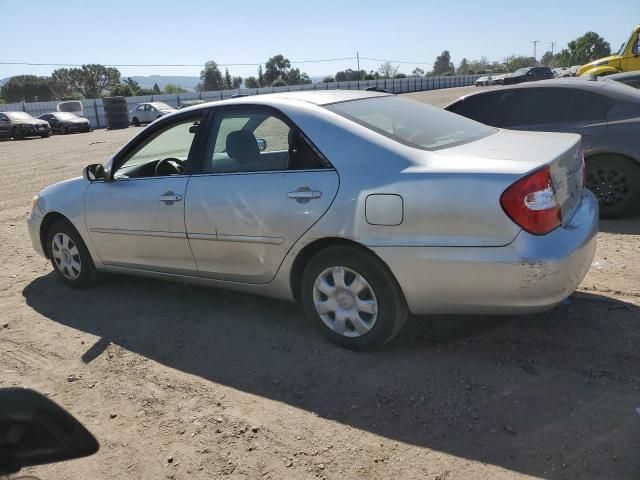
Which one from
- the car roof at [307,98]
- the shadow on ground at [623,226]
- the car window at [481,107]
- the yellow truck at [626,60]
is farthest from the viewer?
the yellow truck at [626,60]

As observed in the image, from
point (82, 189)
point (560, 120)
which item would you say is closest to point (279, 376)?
point (82, 189)

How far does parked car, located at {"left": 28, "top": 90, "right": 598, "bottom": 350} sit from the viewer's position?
293cm

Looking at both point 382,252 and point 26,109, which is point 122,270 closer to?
point 382,252

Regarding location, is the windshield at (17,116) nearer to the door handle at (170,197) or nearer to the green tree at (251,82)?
the door handle at (170,197)

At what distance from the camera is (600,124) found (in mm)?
5918

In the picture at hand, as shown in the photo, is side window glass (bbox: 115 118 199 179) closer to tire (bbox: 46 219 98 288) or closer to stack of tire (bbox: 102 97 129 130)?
tire (bbox: 46 219 98 288)

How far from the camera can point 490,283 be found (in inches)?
117

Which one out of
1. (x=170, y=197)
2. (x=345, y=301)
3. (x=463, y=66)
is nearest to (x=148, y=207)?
(x=170, y=197)

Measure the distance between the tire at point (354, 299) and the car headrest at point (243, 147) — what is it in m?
0.92

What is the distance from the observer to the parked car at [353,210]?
9.62 ft

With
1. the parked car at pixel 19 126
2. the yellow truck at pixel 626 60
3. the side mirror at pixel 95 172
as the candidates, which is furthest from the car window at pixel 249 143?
the parked car at pixel 19 126

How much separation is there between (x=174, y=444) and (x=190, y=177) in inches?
75.8

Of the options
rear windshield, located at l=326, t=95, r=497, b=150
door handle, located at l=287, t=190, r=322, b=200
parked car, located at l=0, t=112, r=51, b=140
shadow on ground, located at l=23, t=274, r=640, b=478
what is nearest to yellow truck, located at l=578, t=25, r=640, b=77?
rear windshield, located at l=326, t=95, r=497, b=150

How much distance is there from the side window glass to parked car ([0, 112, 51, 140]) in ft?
90.7
